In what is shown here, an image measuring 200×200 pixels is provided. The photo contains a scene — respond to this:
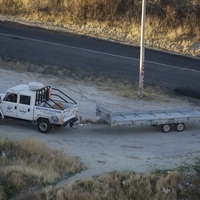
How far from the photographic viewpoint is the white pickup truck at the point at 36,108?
69.3 feet

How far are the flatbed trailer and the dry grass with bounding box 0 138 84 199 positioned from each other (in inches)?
153

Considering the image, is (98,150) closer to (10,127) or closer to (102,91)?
(10,127)

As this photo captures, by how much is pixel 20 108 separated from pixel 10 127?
3.27 feet

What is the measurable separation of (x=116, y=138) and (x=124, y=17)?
58.6ft

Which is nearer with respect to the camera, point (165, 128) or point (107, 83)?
point (165, 128)

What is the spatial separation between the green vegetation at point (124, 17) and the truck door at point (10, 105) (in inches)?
607

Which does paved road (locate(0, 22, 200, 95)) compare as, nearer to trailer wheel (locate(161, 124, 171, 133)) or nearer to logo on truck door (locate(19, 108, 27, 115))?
trailer wheel (locate(161, 124, 171, 133))

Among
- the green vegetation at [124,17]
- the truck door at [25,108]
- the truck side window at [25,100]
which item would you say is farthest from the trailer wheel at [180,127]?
the green vegetation at [124,17]

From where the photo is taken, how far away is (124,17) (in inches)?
1481

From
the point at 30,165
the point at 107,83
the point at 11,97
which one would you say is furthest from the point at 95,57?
the point at 30,165

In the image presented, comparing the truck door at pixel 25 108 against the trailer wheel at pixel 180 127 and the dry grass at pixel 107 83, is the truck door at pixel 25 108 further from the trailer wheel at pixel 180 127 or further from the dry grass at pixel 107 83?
the dry grass at pixel 107 83

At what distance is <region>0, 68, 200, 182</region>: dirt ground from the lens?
18.7 metres

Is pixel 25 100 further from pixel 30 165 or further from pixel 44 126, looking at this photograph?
pixel 30 165

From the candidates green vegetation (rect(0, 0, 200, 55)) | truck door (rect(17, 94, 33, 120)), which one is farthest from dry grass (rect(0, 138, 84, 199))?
green vegetation (rect(0, 0, 200, 55))
